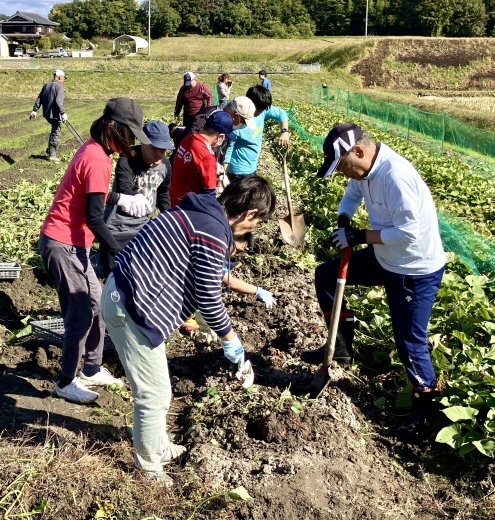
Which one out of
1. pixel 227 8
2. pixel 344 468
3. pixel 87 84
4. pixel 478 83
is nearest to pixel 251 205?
pixel 344 468

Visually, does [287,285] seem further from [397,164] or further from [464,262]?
[397,164]

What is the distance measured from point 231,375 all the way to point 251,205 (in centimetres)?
167

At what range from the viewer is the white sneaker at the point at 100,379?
167 inches

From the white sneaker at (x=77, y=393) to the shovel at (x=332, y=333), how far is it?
55.5 inches

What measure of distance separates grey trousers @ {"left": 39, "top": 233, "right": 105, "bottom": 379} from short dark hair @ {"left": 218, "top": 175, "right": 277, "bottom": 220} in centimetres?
128

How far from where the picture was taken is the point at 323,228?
7602mm

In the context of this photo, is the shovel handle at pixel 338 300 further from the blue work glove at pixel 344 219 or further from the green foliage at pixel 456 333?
the green foliage at pixel 456 333

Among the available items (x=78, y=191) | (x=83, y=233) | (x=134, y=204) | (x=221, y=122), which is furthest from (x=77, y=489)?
(x=221, y=122)

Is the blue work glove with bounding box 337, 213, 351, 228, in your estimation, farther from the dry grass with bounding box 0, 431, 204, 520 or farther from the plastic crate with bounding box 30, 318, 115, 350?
the plastic crate with bounding box 30, 318, 115, 350

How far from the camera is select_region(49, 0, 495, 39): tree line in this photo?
224 feet

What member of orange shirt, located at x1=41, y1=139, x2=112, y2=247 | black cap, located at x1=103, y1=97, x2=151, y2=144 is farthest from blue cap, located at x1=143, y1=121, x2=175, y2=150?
black cap, located at x1=103, y1=97, x2=151, y2=144

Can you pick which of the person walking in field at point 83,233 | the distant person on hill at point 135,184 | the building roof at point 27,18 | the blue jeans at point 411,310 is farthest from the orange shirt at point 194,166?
the building roof at point 27,18

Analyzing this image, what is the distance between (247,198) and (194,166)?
6.99 ft

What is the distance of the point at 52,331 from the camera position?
4.73 metres
